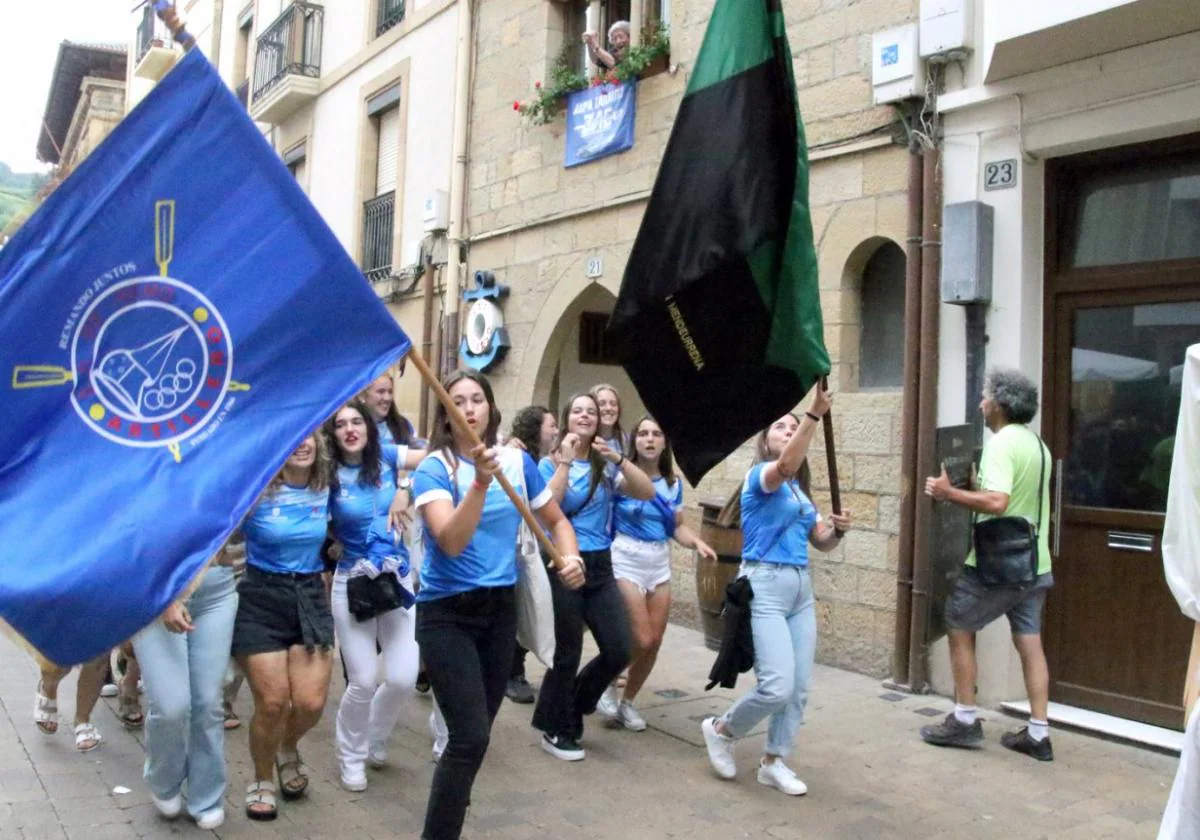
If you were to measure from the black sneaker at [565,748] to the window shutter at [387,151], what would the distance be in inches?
378

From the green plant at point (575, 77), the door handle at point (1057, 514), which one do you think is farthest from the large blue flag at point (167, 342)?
the green plant at point (575, 77)

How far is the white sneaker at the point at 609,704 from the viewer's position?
6062mm

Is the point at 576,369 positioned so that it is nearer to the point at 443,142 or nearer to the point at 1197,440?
the point at 443,142

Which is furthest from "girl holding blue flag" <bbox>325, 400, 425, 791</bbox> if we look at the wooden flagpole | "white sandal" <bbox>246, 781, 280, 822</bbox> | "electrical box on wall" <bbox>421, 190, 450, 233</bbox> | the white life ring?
"electrical box on wall" <bbox>421, 190, 450, 233</bbox>

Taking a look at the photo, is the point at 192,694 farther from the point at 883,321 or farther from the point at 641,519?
the point at 883,321

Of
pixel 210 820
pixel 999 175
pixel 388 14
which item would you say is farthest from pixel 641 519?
pixel 388 14

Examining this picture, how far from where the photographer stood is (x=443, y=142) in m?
12.3

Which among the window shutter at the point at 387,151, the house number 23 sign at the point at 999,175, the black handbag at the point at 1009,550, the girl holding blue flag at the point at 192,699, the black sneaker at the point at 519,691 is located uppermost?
the window shutter at the point at 387,151

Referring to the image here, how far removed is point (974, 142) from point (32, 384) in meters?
5.32

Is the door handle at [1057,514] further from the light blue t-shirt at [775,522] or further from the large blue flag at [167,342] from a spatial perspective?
the large blue flag at [167,342]

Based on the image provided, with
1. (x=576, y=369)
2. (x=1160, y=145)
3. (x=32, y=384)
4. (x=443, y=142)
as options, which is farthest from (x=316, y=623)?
(x=443, y=142)

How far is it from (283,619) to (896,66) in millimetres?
4846

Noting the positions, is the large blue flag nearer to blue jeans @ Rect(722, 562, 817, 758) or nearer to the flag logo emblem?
the flag logo emblem

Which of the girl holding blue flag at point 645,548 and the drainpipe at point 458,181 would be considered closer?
the girl holding blue flag at point 645,548
